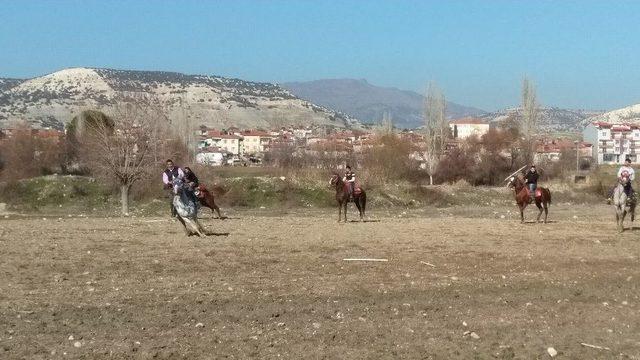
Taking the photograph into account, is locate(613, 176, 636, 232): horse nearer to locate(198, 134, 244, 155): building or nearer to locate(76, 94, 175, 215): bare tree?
locate(76, 94, 175, 215): bare tree

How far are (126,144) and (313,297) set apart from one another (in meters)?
32.1

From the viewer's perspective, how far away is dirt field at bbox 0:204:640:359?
11.0 meters

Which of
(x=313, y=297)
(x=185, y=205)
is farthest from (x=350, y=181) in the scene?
(x=313, y=297)

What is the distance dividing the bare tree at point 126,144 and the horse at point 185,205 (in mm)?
20037

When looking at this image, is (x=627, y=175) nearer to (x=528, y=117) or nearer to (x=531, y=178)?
(x=531, y=178)

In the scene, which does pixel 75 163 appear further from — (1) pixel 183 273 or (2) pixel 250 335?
(2) pixel 250 335

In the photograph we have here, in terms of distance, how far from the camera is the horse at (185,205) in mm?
22953

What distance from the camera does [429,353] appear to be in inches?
423

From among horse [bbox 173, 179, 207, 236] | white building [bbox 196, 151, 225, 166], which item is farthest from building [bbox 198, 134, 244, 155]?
horse [bbox 173, 179, 207, 236]

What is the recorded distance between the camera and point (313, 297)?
14.3 meters

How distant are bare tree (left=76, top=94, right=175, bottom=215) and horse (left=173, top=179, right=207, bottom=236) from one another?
20.0m

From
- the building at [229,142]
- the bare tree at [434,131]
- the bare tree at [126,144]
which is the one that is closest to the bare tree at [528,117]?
the bare tree at [434,131]

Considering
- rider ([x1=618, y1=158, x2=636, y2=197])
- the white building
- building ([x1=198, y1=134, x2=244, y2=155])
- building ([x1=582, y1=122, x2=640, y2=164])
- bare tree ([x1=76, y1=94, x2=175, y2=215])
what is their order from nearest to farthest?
rider ([x1=618, y1=158, x2=636, y2=197]), bare tree ([x1=76, y1=94, x2=175, y2=215]), the white building, building ([x1=582, y1=122, x2=640, y2=164]), building ([x1=198, y1=134, x2=244, y2=155])

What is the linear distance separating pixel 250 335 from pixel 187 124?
79599 millimetres
